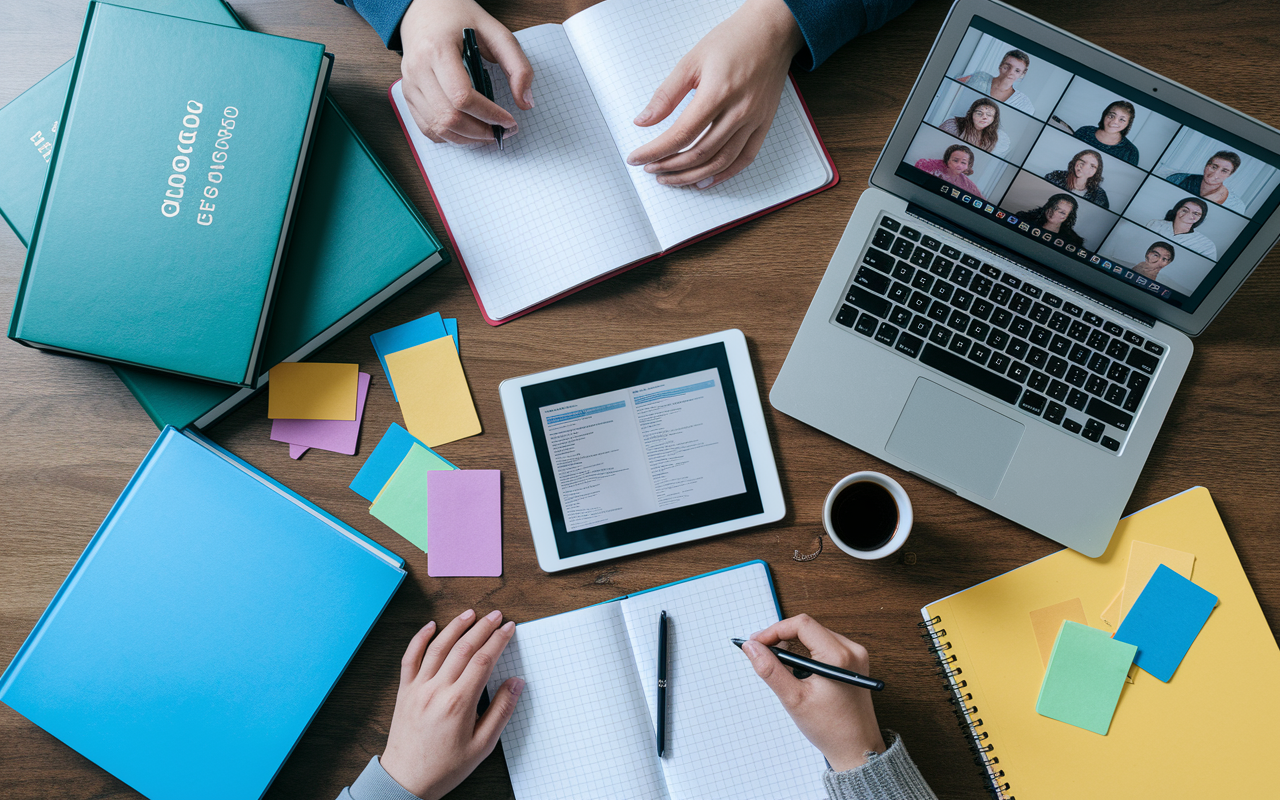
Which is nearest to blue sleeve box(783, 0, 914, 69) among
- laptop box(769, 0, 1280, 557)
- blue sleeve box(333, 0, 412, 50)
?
laptop box(769, 0, 1280, 557)

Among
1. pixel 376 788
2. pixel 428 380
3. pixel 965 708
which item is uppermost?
pixel 428 380

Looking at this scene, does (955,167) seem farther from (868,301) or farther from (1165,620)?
(1165,620)

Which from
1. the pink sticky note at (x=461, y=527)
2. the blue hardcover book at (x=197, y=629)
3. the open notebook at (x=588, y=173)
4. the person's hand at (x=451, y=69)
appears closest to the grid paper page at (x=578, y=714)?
the pink sticky note at (x=461, y=527)

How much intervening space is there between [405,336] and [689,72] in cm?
51

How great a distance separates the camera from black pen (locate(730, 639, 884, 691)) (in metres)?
0.81

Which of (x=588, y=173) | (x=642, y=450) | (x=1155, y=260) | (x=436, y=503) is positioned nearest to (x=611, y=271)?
(x=588, y=173)

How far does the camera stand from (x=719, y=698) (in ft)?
3.00

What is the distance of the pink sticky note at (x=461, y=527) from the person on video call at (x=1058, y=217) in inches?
29.8

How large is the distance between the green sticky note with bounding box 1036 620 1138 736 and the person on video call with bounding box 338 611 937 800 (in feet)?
0.68

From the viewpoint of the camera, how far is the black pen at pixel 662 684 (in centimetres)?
90

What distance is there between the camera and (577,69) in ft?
3.21

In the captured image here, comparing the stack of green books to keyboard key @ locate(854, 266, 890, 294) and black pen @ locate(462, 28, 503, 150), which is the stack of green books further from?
keyboard key @ locate(854, 266, 890, 294)

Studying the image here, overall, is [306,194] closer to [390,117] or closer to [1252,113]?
[390,117]

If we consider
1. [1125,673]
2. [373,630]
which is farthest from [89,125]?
[1125,673]
